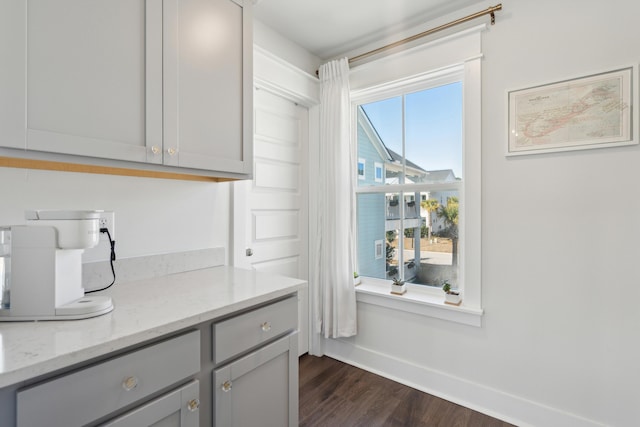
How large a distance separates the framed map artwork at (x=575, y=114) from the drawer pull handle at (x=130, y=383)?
2113mm

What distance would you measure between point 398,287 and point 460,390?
0.75m

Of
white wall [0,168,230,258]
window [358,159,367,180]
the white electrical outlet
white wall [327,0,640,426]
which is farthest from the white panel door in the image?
white wall [327,0,640,426]

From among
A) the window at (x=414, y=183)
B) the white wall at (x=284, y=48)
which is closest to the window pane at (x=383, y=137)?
the window at (x=414, y=183)

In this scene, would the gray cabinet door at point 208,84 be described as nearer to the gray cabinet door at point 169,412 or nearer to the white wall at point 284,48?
the white wall at point 284,48

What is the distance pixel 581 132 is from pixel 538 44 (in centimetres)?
57

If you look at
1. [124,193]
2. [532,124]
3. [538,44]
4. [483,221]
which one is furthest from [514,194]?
[124,193]

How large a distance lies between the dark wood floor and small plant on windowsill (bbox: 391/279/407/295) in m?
0.65

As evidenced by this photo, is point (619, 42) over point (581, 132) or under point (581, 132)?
over

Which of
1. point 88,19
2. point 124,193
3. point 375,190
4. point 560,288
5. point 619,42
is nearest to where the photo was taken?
point 88,19

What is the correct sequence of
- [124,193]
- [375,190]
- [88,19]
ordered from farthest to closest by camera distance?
1. [375,190]
2. [124,193]
3. [88,19]

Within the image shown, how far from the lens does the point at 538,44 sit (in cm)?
175

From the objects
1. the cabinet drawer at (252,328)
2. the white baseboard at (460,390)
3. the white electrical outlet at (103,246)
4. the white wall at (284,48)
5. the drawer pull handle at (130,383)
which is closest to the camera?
the drawer pull handle at (130,383)

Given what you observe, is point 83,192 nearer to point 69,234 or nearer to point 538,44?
point 69,234

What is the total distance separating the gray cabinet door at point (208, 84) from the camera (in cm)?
126
